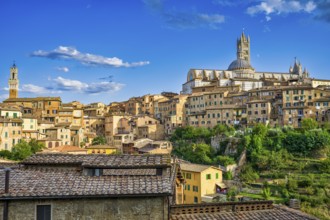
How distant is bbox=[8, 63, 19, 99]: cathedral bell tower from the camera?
356ft

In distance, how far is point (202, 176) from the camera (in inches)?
2110

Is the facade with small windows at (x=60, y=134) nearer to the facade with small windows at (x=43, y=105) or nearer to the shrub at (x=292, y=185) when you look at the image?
the facade with small windows at (x=43, y=105)

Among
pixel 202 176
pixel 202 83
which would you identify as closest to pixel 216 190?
pixel 202 176

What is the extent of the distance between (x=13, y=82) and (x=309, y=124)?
A: 288ft

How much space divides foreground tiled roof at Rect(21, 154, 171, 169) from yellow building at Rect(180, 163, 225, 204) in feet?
130

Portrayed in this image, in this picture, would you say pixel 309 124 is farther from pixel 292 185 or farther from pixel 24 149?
pixel 24 149

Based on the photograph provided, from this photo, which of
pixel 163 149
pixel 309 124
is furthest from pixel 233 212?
pixel 163 149

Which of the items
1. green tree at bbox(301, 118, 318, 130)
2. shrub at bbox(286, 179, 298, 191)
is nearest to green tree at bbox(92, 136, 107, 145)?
green tree at bbox(301, 118, 318, 130)

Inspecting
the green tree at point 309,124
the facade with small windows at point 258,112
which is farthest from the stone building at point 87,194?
the facade with small windows at point 258,112

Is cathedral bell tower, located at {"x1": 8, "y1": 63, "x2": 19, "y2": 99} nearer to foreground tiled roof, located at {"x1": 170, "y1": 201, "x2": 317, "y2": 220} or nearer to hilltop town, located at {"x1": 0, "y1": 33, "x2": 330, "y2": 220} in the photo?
hilltop town, located at {"x1": 0, "y1": 33, "x2": 330, "y2": 220}

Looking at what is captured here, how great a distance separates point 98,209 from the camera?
11.9 metres

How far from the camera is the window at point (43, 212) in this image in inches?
456

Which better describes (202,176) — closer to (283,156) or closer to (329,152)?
(283,156)

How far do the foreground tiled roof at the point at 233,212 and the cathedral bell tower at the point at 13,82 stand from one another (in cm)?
10732
